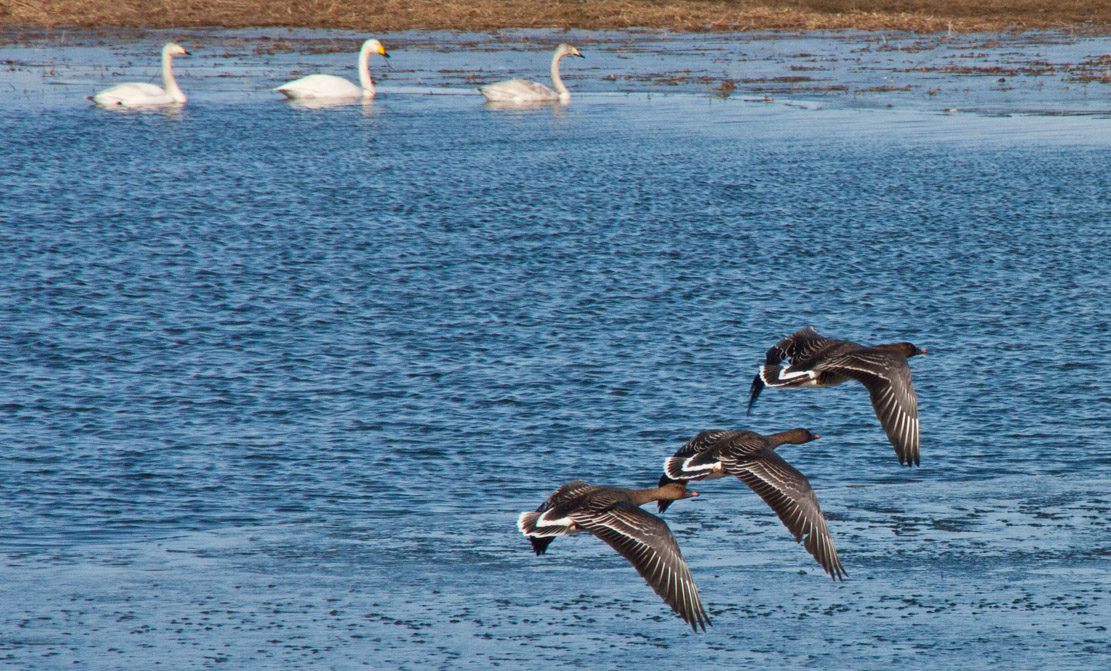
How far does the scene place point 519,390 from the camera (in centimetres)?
1398

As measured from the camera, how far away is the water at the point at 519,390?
9445 mm

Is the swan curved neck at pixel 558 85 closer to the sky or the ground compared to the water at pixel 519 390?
closer to the sky

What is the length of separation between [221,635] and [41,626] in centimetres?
118

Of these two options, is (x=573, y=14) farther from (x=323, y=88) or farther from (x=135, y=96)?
(x=135, y=96)

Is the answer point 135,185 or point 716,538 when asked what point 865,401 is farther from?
point 135,185

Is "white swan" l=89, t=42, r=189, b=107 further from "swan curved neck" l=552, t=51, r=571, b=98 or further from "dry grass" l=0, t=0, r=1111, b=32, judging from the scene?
"dry grass" l=0, t=0, r=1111, b=32

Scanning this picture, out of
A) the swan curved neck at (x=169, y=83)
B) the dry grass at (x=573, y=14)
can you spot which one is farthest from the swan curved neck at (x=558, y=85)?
the dry grass at (x=573, y=14)

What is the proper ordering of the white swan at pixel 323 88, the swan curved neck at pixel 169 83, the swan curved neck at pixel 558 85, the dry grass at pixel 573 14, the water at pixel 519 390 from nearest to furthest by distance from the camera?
the water at pixel 519 390 < the swan curved neck at pixel 169 83 < the white swan at pixel 323 88 < the swan curved neck at pixel 558 85 < the dry grass at pixel 573 14

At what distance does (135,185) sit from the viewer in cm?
2403

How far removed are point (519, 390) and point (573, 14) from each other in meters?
41.0

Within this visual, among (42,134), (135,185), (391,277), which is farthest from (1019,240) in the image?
(42,134)

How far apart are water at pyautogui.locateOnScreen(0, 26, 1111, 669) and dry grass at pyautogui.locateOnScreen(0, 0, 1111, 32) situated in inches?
908

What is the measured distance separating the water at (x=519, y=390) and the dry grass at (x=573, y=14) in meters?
23.1

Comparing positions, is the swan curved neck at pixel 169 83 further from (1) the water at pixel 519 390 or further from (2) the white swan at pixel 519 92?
(2) the white swan at pixel 519 92
